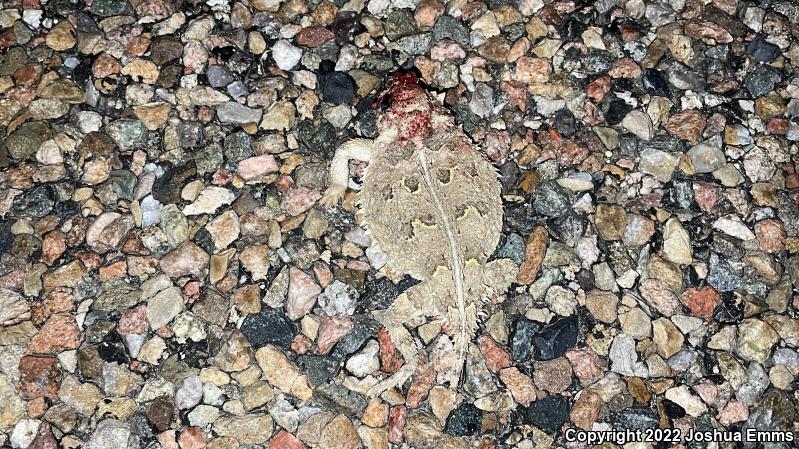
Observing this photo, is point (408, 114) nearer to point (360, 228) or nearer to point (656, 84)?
point (360, 228)

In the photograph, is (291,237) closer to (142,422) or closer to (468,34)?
(142,422)

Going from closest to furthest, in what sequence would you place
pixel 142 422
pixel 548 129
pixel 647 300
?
pixel 142 422 → pixel 647 300 → pixel 548 129

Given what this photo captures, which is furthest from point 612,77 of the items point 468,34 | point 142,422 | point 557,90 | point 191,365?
point 142,422

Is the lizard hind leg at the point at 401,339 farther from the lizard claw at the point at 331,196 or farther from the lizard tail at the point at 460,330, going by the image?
the lizard claw at the point at 331,196

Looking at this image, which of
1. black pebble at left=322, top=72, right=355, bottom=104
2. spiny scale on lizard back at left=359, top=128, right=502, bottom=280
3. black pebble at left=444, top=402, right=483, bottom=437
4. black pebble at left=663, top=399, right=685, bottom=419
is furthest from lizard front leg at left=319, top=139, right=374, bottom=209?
black pebble at left=663, top=399, right=685, bottom=419

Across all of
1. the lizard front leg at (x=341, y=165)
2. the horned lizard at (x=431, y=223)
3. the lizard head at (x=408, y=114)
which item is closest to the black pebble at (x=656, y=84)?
the horned lizard at (x=431, y=223)

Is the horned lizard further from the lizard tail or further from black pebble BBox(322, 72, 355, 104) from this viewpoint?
black pebble BBox(322, 72, 355, 104)
